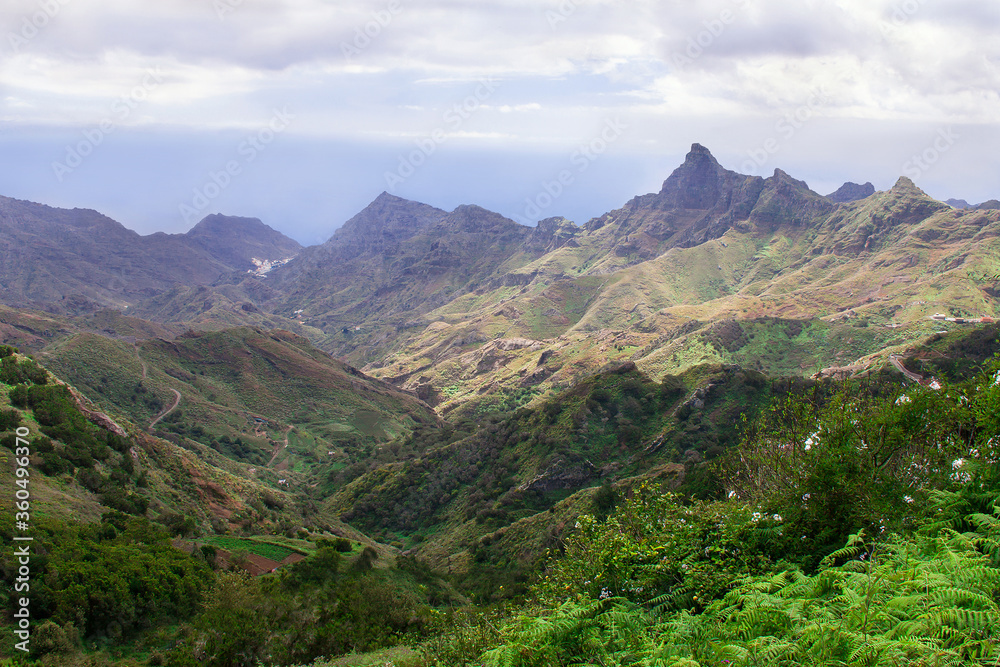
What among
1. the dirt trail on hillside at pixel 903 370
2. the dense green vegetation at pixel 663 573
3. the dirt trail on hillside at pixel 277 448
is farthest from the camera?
the dirt trail on hillside at pixel 277 448

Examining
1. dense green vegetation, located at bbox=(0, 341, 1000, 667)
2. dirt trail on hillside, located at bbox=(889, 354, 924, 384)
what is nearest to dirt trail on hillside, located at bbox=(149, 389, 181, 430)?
dense green vegetation, located at bbox=(0, 341, 1000, 667)

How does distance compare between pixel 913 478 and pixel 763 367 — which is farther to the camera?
pixel 763 367

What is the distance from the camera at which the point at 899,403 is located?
18.2 metres

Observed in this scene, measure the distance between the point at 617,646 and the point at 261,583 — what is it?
78.3 feet

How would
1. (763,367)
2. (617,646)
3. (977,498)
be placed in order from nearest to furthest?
(617,646)
(977,498)
(763,367)

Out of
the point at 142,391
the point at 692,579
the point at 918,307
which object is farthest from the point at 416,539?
the point at 918,307

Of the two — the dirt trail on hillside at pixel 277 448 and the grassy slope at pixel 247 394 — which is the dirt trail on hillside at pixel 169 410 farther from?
the dirt trail on hillside at pixel 277 448

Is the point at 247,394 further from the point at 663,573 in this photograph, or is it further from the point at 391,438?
the point at 663,573

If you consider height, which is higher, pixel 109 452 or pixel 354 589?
pixel 109 452

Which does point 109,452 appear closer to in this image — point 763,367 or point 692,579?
point 692,579
